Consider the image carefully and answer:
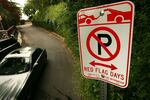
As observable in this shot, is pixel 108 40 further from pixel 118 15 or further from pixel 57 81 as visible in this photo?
pixel 57 81

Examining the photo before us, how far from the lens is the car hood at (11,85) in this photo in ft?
18.7

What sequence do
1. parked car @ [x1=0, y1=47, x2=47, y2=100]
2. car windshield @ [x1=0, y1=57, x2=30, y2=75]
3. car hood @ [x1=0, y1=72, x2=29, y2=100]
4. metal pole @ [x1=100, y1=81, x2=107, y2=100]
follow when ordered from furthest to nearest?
car windshield @ [x1=0, y1=57, x2=30, y2=75]
parked car @ [x1=0, y1=47, x2=47, y2=100]
car hood @ [x1=0, y1=72, x2=29, y2=100]
metal pole @ [x1=100, y1=81, x2=107, y2=100]

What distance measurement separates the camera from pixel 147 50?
4.19 meters

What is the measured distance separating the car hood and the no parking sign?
447 centimetres

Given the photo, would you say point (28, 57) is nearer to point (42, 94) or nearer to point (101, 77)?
point (42, 94)

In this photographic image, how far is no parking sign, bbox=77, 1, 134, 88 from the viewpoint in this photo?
1.57 metres

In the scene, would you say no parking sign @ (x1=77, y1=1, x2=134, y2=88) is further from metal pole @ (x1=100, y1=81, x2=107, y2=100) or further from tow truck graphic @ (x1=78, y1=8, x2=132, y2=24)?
metal pole @ (x1=100, y1=81, x2=107, y2=100)

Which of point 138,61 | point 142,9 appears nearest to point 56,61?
point 142,9

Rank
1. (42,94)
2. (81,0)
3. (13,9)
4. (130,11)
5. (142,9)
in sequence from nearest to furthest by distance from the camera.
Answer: (130,11) < (142,9) < (42,94) < (81,0) < (13,9)

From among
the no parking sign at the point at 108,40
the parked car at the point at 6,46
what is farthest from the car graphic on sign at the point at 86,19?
the parked car at the point at 6,46

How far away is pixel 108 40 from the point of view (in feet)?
5.68

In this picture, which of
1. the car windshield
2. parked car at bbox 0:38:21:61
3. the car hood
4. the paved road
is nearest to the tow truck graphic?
the car hood

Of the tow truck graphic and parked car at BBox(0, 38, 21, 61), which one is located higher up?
the tow truck graphic

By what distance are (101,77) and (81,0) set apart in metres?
7.87
